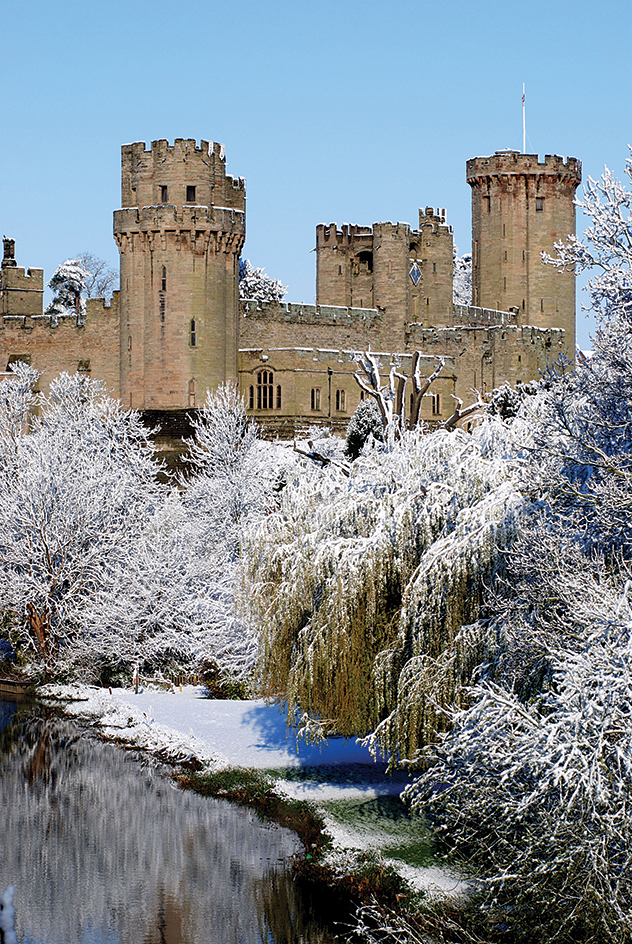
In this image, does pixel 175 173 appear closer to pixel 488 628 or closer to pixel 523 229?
pixel 523 229

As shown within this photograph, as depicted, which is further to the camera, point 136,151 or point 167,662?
point 136,151

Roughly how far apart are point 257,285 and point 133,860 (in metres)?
51.9

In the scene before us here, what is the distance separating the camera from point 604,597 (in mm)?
10508

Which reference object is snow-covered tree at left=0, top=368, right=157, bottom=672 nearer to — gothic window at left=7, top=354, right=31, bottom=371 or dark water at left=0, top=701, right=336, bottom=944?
dark water at left=0, top=701, right=336, bottom=944

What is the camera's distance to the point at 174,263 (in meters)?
43.5

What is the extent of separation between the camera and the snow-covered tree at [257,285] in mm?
63812

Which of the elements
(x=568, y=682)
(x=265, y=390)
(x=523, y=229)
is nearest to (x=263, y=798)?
(x=568, y=682)

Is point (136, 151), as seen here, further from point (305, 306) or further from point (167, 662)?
point (167, 662)

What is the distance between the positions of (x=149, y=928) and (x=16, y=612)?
1449cm

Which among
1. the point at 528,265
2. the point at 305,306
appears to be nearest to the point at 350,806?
the point at 305,306

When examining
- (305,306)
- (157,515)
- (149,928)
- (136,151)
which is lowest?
(149,928)

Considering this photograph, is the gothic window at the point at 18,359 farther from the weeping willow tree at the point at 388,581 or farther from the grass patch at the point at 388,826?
the grass patch at the point at 388,826

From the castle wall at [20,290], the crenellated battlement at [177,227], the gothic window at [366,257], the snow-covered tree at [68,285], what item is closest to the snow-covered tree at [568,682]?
the crenellated battlement at [177,227]

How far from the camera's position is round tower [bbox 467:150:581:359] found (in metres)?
58.5
